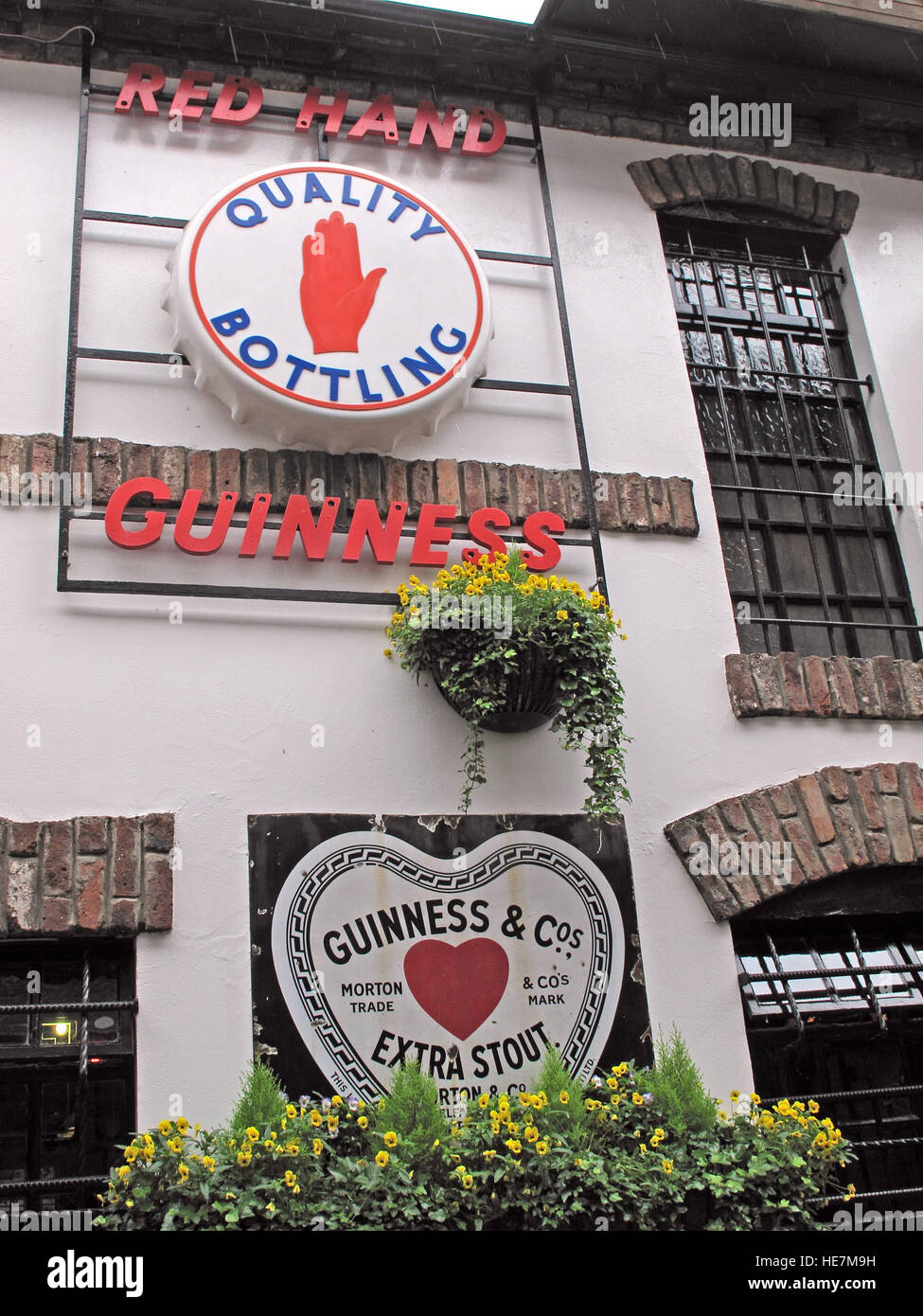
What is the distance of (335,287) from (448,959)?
299 cm

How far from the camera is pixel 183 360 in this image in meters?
4.98

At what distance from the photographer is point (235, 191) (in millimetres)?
5129

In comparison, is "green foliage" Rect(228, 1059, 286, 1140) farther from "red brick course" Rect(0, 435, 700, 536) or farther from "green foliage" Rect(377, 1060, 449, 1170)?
"red brick course" Rect(0, 435, 700, 536)

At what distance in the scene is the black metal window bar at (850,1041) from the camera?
15.2 ft

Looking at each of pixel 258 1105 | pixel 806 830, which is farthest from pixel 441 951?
pixel 806 830

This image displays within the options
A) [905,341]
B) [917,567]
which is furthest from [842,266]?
[917,567]

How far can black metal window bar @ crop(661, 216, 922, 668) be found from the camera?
562 cm

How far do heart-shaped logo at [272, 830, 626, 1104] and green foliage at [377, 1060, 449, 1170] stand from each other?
0.51 m

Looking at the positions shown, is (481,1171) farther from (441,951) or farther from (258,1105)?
(441,951)

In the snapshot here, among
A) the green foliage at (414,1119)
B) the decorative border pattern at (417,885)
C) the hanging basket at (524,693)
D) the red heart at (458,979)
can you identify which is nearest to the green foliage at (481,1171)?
the green foliage at (414,1119)

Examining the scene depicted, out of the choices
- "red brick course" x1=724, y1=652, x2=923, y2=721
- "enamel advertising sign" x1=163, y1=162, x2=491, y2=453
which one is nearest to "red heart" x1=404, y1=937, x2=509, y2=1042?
"red brick course" x1=724, y1=652, x2=923, y2=721

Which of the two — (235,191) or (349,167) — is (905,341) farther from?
(235,191)

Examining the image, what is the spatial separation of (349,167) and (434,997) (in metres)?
3.83

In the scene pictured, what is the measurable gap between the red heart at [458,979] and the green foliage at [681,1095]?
68 cm
